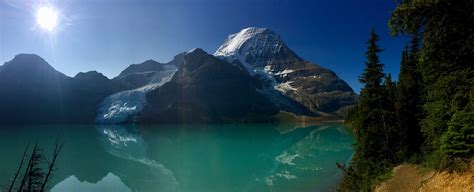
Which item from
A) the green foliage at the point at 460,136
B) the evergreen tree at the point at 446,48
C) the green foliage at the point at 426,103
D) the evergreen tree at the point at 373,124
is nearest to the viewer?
the evergreen tree at the point at 446,48

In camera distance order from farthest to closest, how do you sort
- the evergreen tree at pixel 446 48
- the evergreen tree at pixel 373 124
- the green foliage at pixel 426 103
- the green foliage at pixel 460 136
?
the evergreen tree at pixel 373 124 → the green foliage at pixel 460 136 → the green foliage at pixel 426 103 → the evergreen tree at pixel 446 48

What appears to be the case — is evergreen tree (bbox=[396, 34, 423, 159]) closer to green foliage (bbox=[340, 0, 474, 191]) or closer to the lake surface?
green foliage (bbox=[340, 0, 474, 191])

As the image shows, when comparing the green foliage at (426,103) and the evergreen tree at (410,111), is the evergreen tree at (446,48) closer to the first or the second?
the green foliage at (426,103)

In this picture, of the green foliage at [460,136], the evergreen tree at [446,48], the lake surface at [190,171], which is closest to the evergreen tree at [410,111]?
the evergreen tree at [446,48]

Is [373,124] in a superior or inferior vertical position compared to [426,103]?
inferior

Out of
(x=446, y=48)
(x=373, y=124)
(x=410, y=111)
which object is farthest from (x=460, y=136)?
(x=410, y=111)

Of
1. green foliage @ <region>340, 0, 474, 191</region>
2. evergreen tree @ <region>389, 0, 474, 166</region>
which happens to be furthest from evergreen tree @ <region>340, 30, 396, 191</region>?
evergreen tree @ <region>389, 0, 474, 166</region>

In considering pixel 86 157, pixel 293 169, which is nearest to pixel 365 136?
pixel 293 169

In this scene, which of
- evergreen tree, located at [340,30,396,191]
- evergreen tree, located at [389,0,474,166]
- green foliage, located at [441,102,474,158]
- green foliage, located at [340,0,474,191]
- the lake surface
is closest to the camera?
evergreen tree, located at [389,0,474,166]

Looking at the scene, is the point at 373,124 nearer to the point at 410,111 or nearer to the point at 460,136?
the point at 410,111

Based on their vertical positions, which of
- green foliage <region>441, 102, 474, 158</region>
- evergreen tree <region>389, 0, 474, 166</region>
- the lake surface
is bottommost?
the lake surface

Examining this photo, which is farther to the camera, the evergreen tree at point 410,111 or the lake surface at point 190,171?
the lake surface at point 190,171

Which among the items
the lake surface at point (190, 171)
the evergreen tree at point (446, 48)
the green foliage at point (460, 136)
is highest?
the evergreen tree at point (446, 48)
